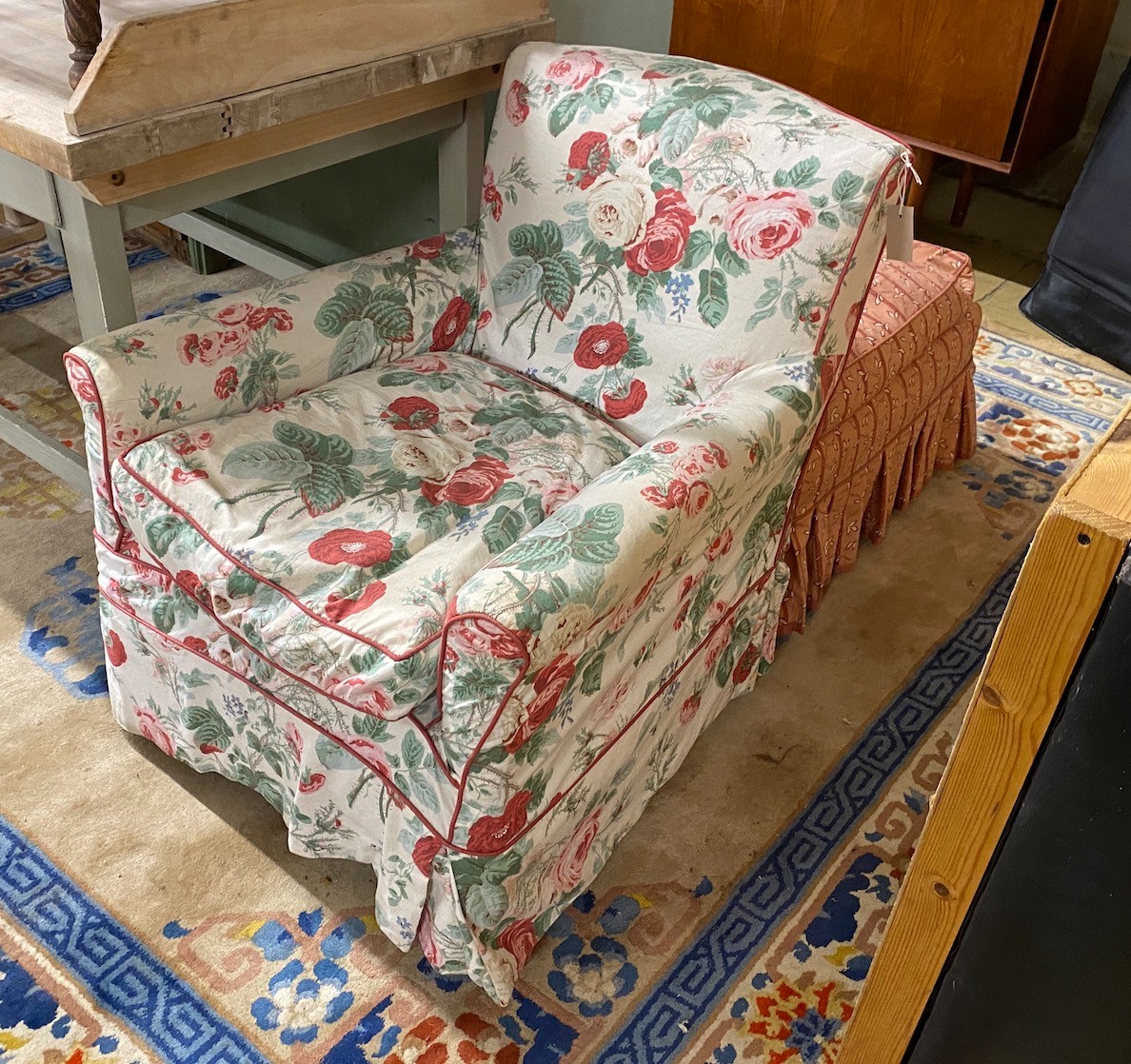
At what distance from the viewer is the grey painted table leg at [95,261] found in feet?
4.65

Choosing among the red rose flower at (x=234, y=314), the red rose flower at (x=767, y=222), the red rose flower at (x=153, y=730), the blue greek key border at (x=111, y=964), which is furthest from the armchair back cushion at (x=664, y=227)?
the blue greek key border at (x=111, y=964)

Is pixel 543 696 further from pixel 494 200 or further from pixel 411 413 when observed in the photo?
pixel 494 200

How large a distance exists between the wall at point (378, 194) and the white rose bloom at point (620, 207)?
0.80m

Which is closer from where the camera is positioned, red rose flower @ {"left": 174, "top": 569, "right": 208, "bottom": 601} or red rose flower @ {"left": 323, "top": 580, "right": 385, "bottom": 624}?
red rose flower @ {"left": 323, "top": 580, "right": 385, "bottom": 624}

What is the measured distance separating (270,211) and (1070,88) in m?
1.89

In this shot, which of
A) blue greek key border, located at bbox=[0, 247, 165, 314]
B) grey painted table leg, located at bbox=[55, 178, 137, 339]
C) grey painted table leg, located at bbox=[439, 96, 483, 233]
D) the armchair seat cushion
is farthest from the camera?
blue greek key border, located at bbox=[0, 247, 165, 314]

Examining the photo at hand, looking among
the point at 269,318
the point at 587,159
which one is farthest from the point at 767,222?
the point at 269,318

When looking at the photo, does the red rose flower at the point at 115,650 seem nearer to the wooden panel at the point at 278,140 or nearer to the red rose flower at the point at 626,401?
the wooden panel at the point at 278,140

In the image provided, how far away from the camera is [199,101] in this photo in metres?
1.40

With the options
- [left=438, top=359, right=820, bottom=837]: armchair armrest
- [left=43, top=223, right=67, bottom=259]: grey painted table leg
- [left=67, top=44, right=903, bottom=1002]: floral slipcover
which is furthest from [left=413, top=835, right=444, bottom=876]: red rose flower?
[left=43, top=223, right=67, bottom=259]: grey painted table leg

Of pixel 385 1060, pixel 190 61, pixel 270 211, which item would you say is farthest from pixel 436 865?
pixel 270 211

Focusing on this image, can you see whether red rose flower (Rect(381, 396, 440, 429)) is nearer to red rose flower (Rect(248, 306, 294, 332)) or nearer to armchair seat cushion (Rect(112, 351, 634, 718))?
armchair seat cushion (Rect(112, 351, 634, 718))

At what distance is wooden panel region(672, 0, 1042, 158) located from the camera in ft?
7.43

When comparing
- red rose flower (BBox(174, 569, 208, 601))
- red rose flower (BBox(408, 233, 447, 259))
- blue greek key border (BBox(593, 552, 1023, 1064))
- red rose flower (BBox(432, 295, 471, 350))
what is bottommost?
blue greek key border (BBox(593, 552, 1023, 1064))
